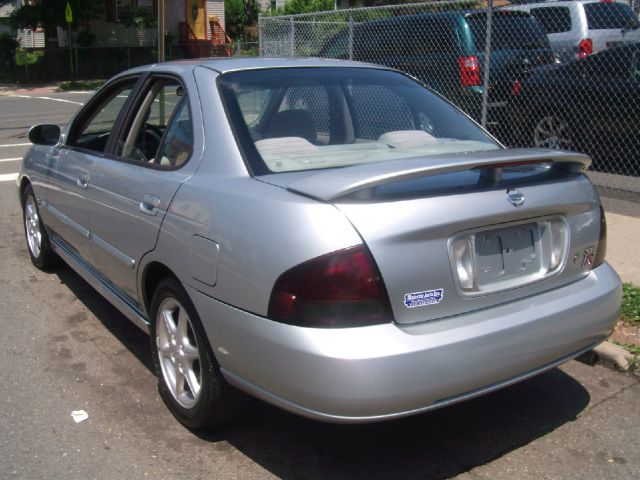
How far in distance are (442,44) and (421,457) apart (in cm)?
743

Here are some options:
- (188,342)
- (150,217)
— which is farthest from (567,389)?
(150,217)

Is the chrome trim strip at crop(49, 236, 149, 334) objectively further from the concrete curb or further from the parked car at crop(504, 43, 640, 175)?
the parked car at crop(504, 43, 640, 175)

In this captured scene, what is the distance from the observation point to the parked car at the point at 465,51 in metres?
9.29

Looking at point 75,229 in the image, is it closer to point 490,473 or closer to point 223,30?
point 490,473

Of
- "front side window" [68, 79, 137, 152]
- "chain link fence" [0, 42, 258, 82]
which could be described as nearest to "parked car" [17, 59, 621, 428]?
"front side window" [68, 79, 137, 152]

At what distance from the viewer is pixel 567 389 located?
404 cm

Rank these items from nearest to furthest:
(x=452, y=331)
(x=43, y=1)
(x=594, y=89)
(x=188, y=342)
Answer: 1. (x=452, y=331)
2. (x=188, y=342)
3. (x=594, y=89)
4. (x=43, y=1)

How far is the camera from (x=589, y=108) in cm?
886

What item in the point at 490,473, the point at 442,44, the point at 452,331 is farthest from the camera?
the point at 442,44

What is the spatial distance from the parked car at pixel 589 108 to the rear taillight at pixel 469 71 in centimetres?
60

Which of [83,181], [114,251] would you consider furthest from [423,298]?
[83,181]

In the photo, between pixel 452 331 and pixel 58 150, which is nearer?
pixel 452 331

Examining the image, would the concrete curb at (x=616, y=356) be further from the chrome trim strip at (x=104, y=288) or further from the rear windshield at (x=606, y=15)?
the rear windshield at (x=606, y=15)

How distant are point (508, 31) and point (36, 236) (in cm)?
668
